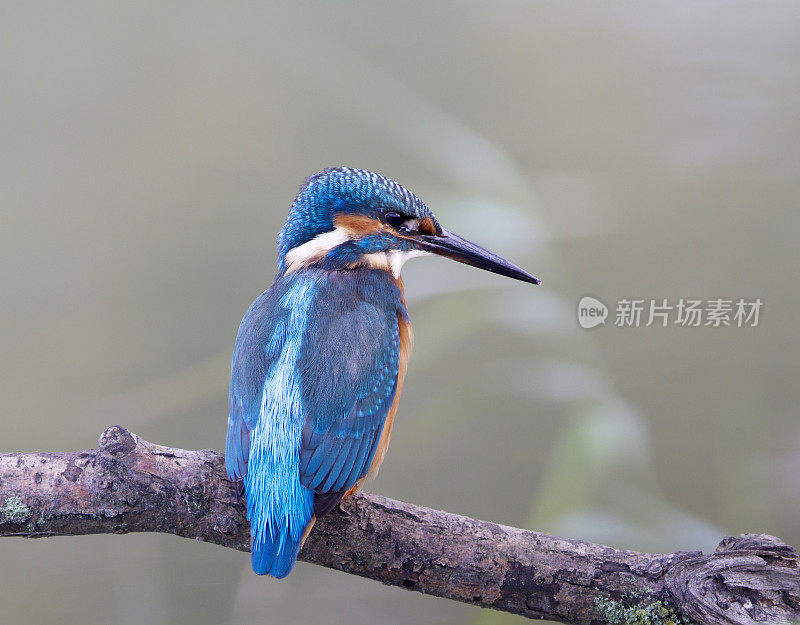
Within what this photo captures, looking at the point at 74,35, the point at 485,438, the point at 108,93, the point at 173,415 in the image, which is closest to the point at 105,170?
the point at 108,93

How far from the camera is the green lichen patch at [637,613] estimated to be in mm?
1146

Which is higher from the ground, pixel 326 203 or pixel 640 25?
pixel 640 25

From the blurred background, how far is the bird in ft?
1.51

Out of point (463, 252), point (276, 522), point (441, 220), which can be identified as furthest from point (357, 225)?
point (276, 522)

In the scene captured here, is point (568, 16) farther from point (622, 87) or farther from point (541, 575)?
point (541, 575)

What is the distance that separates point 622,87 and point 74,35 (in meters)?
1.62

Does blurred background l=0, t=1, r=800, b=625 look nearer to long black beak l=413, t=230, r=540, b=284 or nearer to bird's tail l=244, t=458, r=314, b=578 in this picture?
long black beak l=413, t=230, r=540, b=284

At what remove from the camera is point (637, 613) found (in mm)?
1164

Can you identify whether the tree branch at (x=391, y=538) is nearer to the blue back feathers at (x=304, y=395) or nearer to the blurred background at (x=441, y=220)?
the blue back feathers at (x=304, y=395)

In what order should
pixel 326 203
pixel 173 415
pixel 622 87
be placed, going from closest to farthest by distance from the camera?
1. pixel 326 203
2. pixel 173 415
3. pixel 622 87

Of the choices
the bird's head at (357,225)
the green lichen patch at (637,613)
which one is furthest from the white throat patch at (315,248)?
the green lichen patch at (637,613)

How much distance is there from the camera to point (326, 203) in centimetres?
149

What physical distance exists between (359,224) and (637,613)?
869 millimetres

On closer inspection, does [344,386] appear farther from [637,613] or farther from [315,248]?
[637,613]
